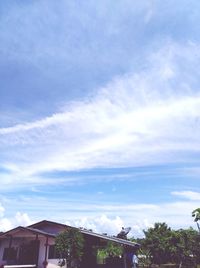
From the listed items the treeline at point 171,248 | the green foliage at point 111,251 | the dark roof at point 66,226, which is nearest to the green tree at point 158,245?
the treeline at point 171,248

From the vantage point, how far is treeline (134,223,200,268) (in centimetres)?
3195

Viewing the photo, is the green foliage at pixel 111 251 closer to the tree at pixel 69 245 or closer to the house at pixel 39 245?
the house at pixel 39 245

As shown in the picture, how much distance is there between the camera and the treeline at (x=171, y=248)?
105 feet

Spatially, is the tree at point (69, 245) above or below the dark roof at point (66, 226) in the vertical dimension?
below

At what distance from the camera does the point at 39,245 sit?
2927 centimetres

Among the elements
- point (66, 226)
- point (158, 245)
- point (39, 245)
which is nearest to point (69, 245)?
point (66, 226)

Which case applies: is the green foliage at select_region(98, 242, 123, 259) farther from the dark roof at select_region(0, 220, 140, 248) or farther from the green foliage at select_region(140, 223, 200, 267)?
the green foliage at select_region(140, 223, 200, 267)

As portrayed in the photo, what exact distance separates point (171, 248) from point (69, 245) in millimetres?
13471

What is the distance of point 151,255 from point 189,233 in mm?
5026

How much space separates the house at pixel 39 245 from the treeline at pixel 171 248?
1.77 m

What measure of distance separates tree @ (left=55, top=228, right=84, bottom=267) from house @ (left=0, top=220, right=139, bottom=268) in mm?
2019

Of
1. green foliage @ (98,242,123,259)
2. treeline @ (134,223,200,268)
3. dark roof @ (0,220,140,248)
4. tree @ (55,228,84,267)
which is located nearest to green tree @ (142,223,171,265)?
treeline @ (134,223,200,268)

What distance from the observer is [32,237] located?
99.9 feet

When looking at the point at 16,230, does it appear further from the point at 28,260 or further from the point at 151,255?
the point at 151,255
